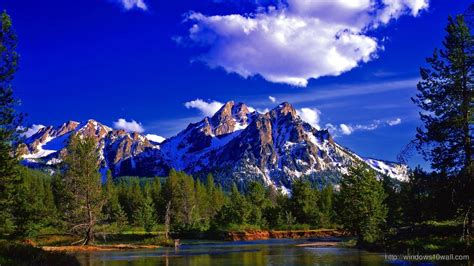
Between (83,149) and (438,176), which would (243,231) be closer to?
(83,149)

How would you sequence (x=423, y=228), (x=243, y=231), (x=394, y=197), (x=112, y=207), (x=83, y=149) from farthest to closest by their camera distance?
(x=112, y=207) < (x=243, y=231) < (x=394, y=197) < (x=83, y=149) < (x=423, y=228)

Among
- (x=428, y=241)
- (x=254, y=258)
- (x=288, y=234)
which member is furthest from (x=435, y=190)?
(x=288, y=234)

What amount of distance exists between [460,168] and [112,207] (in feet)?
396

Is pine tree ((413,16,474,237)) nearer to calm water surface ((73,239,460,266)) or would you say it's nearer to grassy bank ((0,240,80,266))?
calm water surface ((73,239,460,266))

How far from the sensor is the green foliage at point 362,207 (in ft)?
176

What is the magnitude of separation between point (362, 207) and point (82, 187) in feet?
143

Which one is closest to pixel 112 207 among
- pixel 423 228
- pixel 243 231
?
pixel 243 231

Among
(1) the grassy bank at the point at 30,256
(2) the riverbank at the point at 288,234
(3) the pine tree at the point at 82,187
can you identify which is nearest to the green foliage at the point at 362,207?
(1) the grassy bank at the point at 30,256

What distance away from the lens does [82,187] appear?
247 ft

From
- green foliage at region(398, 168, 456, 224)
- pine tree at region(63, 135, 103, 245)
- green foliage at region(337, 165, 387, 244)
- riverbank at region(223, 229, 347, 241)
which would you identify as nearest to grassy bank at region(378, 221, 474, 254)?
green foliage at region(398, 168, 456, 224)

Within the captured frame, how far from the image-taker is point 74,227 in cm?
7231

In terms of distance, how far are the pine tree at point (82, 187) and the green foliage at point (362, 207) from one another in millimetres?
39217

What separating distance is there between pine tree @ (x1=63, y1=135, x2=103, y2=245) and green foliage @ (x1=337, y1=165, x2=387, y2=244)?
129 feet

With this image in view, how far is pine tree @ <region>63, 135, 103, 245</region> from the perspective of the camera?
74.4m
